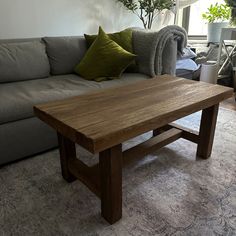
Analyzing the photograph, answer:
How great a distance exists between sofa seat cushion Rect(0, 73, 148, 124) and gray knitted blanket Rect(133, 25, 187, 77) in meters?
0.13

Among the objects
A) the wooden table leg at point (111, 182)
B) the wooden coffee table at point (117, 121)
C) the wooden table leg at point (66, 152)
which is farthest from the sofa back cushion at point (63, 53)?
the wooden table leg at point (111, 182)

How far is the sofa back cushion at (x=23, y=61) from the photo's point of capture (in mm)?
2043

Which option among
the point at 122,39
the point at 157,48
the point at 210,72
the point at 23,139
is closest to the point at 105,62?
the point at 122,39

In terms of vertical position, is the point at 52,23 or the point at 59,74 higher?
the point at 52,23

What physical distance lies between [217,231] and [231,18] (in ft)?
9.65

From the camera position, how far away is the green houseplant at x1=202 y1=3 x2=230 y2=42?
3.38 m

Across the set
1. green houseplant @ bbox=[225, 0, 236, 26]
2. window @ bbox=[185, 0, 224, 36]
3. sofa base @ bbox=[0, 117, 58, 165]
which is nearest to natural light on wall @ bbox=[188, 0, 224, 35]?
window @ bbox=[185, 0, 224, 36]

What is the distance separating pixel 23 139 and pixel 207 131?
1.24 meters

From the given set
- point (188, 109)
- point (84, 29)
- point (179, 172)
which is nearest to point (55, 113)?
point (188, 109)

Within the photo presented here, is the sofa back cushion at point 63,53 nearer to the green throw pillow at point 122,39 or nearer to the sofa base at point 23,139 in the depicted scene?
the green throw pillow at point 122,39

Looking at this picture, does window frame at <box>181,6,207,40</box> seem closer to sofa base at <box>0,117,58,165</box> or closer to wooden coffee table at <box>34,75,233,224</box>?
wooden coffee table at <box>34,75,233,224</box>

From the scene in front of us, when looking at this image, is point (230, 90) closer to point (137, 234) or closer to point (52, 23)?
point (137, 234)

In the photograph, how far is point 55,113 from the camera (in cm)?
124

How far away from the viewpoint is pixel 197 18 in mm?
3885
